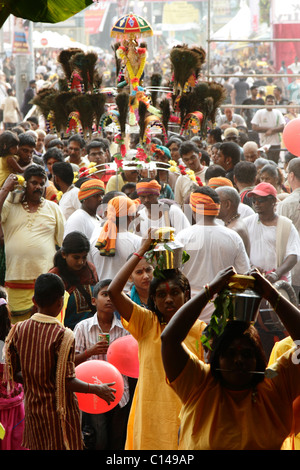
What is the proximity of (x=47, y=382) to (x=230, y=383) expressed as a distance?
1201 mm

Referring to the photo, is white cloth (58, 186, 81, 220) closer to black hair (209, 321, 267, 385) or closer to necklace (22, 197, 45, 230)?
necklace (22, 197, 45, 230)

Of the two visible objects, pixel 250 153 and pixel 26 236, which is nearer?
pixel 26 236

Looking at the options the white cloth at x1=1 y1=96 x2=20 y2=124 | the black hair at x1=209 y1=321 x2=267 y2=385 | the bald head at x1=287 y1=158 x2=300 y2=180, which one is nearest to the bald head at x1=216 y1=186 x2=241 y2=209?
the bald head at x1=287 y1=158 x2=300 y2=180

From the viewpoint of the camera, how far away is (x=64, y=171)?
6750mm

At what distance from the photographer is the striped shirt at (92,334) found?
4440 millimetres

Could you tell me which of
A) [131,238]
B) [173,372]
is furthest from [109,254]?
[173,372]

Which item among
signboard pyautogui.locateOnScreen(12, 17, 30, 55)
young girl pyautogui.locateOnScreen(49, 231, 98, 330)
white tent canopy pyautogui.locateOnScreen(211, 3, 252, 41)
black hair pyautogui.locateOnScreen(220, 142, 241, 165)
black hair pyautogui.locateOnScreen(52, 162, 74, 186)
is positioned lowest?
young girl pyautogui.locateOnScreen(49, 231, 98, 330)

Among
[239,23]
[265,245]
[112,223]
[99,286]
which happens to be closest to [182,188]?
[265,245]

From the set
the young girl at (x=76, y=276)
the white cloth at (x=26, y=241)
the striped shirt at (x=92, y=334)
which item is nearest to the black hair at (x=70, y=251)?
the young girl at (x=76, y=276)

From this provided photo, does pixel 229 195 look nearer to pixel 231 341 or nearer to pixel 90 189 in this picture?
pixel 90 189

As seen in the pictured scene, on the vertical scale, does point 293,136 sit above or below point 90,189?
above

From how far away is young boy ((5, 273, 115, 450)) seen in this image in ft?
11.8

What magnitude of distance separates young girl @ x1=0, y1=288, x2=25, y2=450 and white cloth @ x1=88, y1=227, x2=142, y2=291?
4.85 feet

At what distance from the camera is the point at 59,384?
141 inches
